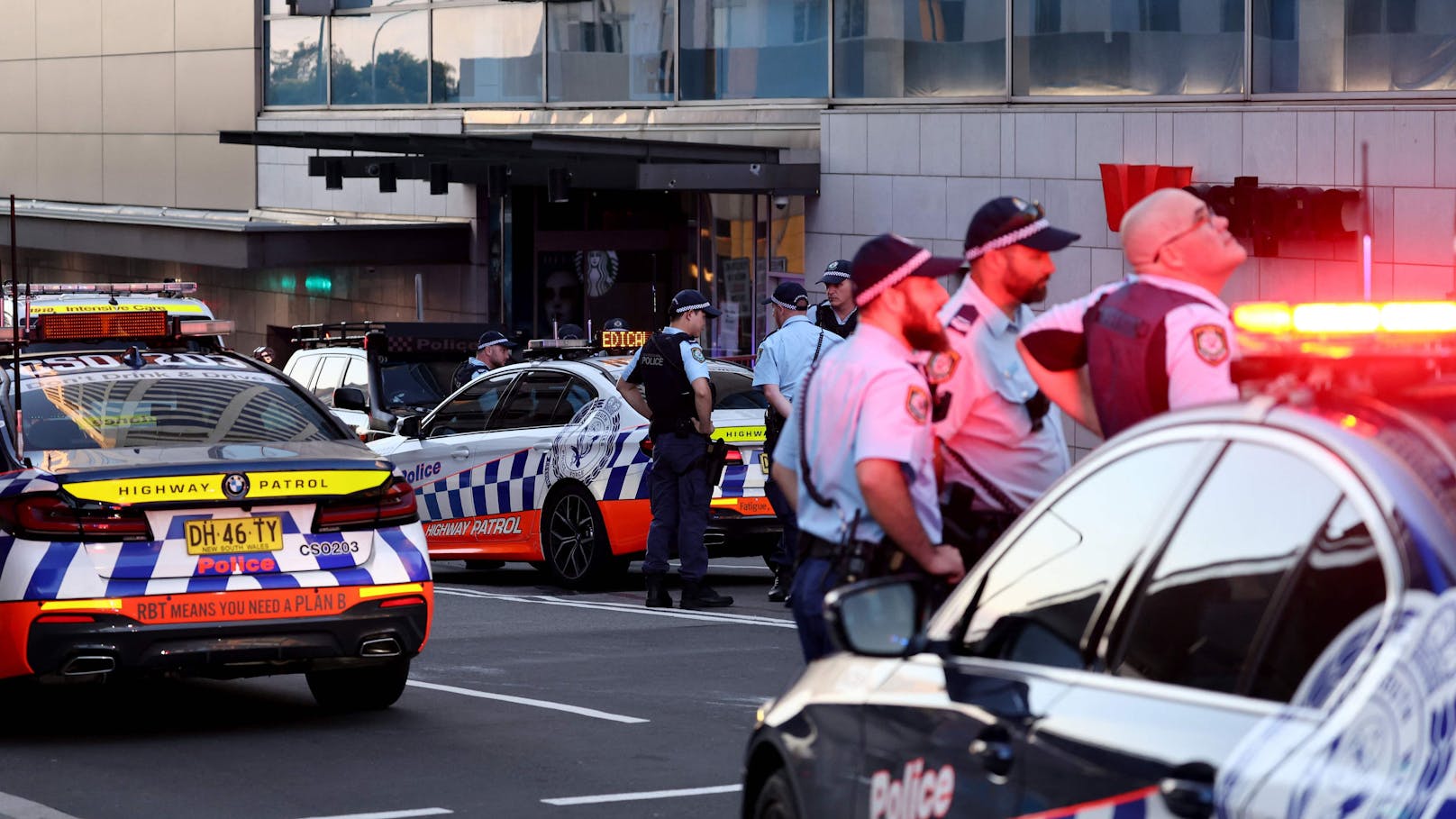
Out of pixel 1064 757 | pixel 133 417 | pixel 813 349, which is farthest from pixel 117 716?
pixel 1064 757

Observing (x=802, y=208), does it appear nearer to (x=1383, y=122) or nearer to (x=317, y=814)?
(x=1383, y=122)

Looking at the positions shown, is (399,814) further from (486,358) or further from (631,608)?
(486,358)

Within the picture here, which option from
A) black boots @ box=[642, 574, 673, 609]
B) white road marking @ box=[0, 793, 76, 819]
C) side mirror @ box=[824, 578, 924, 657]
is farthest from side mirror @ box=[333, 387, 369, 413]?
side mirror @ box=[824, 578, 924, 657]

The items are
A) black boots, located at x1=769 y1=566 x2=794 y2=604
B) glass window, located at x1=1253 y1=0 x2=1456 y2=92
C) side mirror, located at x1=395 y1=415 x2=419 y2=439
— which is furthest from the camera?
glass window, located at x1=1253 y1=0 x2=1456 y2=92

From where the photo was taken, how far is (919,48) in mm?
22844

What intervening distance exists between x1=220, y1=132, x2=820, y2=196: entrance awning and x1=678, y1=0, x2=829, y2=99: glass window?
42.3 inches

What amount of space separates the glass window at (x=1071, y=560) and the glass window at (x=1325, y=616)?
16.0 inches

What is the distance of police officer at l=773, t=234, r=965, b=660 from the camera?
5.39 m

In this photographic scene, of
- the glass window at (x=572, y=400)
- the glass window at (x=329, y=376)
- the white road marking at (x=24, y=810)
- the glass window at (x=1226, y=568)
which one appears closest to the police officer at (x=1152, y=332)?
the glass window at (x=1226, y=568)

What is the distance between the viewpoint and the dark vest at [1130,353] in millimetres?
5203

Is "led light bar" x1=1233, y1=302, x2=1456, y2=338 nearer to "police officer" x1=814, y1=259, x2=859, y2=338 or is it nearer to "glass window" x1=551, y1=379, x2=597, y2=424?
"police officer" x1=814, y1=259, x2=859, y2=338

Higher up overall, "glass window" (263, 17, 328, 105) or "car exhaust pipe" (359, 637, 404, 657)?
"glass window" (263, 17, 328, 105)

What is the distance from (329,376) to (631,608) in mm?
6933


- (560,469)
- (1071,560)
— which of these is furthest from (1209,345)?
(560,469)
